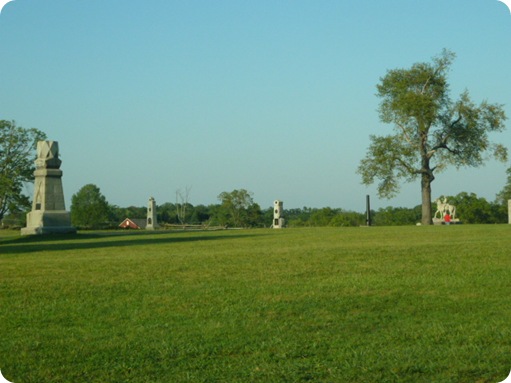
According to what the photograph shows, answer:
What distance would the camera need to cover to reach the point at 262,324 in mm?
8727

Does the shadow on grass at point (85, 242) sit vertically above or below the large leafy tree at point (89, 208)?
below

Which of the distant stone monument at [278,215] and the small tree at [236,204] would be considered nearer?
the distant stone monument at [278,215]

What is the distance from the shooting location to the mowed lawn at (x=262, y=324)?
7.02m

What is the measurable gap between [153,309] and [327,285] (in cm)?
287

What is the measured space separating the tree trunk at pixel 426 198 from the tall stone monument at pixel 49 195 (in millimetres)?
22410

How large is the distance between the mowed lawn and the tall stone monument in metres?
25.9

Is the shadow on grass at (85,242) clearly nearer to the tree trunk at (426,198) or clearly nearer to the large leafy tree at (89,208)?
the tree trunk at (426,198)

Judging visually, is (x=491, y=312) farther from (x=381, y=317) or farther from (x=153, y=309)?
(x=153, y=309)

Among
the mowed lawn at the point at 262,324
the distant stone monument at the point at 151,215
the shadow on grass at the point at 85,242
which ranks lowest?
the mowed lawn at the point at 262,324

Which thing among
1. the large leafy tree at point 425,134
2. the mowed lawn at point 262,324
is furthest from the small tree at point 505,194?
the mowed lawn at point 262,324

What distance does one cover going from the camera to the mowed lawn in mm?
7020

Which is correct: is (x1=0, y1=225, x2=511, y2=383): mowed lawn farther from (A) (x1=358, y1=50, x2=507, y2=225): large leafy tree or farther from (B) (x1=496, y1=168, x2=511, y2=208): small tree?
(B) (x1=496, y1=168, x2=511, y2=208): small tree

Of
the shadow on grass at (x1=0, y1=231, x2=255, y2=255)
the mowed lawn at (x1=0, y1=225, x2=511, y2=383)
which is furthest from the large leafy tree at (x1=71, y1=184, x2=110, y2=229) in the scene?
the mowed lawn at (x1=0, y1=225, x2=511, y2=383)

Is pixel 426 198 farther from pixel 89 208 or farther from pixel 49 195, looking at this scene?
pixel 89 208
